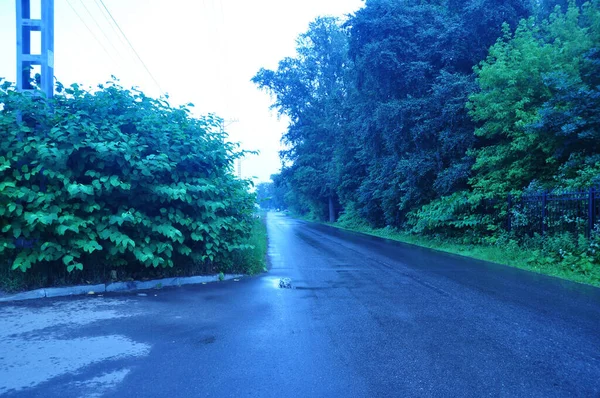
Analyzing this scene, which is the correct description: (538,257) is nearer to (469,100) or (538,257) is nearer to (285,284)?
(469,100)

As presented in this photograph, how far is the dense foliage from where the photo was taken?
6.52 m

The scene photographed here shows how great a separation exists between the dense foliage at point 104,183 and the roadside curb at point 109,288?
389 millimetres

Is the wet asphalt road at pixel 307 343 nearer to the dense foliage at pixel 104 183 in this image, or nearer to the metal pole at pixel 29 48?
the dense foliage at pixel 104 183

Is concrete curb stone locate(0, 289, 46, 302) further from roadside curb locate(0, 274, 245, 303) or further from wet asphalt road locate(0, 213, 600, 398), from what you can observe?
wet asphalt road locate(0, 213, 600, 398)

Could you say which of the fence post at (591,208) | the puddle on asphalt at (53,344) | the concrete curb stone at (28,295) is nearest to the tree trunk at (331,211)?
the fence post at (591,208)

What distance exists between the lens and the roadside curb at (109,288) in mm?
6527

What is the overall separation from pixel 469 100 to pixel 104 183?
47.6 feet

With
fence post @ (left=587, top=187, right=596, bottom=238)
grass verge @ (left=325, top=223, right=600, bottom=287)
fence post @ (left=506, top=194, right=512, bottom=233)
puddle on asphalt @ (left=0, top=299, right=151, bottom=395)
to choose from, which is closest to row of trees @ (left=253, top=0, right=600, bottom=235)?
fence post @ (left=506, top=194, right=512, bottom=233)

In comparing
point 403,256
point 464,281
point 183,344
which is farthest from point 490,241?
point 183,344

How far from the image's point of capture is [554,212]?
12039 mm

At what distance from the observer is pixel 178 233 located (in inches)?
284

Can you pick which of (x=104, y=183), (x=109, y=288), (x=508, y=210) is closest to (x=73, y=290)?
(x=109, y=288)

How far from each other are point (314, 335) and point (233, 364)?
1.27 meters

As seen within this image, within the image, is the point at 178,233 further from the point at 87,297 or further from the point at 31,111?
the point at 31,111
